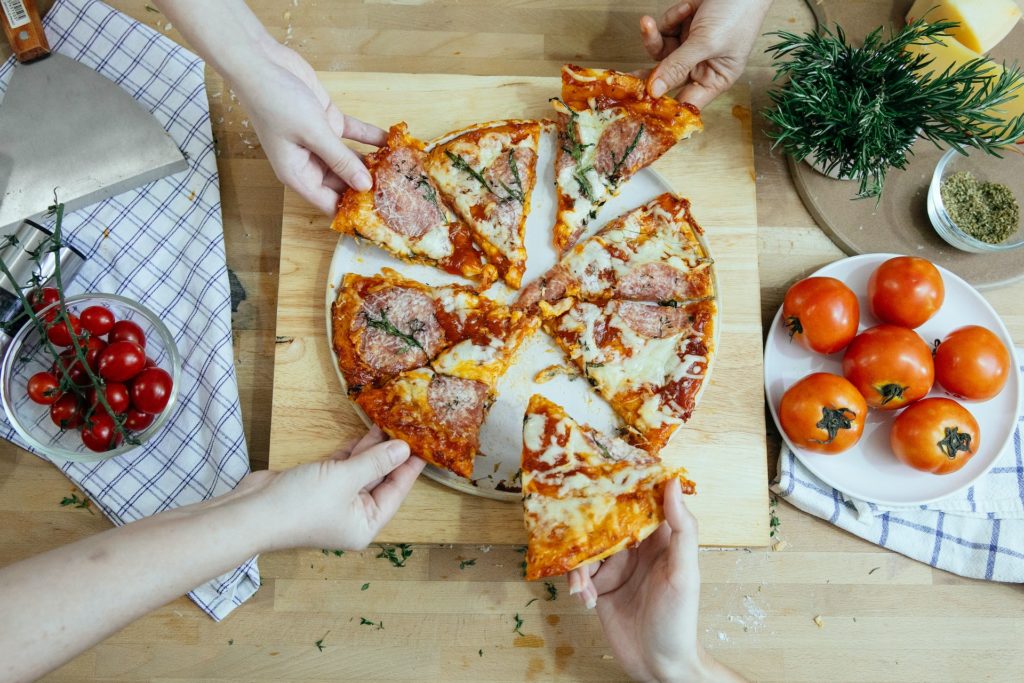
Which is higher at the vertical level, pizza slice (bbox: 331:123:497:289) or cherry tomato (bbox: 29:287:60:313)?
pizza slice (bbox: 331:123:497:289)

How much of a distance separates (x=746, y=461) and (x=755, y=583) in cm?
67

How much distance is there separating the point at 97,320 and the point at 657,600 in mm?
2579

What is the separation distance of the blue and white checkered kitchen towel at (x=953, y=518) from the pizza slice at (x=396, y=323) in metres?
1.51

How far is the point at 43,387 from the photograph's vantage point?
123 inches

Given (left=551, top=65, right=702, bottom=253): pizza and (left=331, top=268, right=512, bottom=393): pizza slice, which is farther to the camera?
(left=551, top=65, right=702, bottom=253): pizza

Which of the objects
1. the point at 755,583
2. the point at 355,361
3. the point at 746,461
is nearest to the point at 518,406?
the point at 355,361

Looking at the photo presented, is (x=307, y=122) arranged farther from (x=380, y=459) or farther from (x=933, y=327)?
(x=933, y=327)

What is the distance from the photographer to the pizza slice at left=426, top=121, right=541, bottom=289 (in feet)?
10.9

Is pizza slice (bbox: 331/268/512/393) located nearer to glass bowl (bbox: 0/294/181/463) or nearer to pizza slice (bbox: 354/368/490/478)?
pizza slice (bbox: 354/368/490/478)

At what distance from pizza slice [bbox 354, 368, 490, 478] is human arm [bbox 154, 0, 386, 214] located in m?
0.87

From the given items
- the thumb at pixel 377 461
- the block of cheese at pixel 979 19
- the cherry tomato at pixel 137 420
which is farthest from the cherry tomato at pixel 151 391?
the block of cheese at pixel 979 19

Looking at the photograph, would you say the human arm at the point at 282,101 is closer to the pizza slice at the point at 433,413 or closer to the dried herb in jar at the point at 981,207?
the pizza slice at the point at 433,413

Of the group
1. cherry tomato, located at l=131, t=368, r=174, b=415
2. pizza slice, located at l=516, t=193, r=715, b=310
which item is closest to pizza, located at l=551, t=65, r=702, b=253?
pizza slice, located at l=516, t=193, r=715, b=310

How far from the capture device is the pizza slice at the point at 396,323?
3.16 meters
